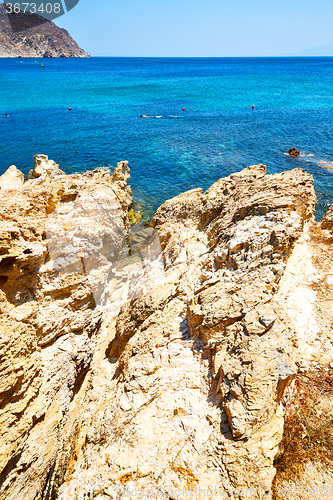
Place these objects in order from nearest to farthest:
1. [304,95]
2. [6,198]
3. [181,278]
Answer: [6,198] < [181,278] < [304,95]

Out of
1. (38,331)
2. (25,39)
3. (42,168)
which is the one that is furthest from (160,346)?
(25,39)

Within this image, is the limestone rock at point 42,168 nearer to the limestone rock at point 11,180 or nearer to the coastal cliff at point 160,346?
the limestone rock at point 11,180

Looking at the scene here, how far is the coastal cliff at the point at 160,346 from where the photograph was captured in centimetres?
476

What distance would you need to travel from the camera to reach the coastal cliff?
4.76 metres

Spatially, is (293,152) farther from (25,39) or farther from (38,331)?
(25,39)

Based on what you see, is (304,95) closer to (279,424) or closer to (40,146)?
(40,146)

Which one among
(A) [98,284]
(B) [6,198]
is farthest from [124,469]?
(B) [6,198]

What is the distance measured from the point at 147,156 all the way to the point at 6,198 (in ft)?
87.5

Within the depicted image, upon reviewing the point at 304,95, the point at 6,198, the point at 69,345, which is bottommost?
the point at 69,345

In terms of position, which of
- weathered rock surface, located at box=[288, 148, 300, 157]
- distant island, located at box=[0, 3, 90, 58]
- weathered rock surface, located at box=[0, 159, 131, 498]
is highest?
distant island, located at box=[0, 3, 90, 58]

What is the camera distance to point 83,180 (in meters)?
14.1

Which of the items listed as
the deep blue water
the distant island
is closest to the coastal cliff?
the deep blue water

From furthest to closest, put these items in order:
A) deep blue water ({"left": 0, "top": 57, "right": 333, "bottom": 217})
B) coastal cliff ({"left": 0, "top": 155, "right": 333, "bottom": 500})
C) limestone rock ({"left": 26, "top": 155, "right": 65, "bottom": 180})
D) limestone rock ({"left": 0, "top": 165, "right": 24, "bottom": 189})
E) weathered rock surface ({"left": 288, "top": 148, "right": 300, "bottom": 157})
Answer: weathered rock surface ({"left": 288, "top": 148, "right": 300, "bottom": 157})
deep blue water ({"left": 0, "top": 57, "right": 333, "bottom": 217})
limestone rock ({"left": 26, "top": 155, "right": 65, "bottom": 180})
limestone rock ({"left": 0, "top": 165, "right": 24, "bottom": 189})
coastal cliff ({"left": 0, "top": 155, "right": 333, "bottom": 500})

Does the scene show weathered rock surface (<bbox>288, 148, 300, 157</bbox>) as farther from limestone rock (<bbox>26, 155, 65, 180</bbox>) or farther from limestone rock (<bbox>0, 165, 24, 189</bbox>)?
limestone rock (<bbox>0, 165, 24, 189</bbox>)
